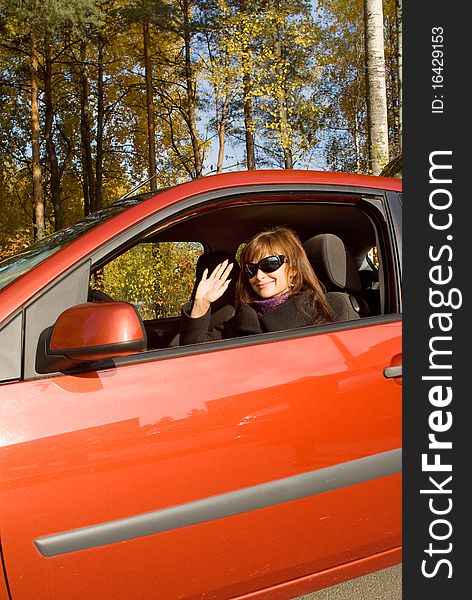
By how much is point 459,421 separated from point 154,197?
120 cm

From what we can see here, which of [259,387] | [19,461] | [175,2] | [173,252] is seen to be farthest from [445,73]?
[175,2]

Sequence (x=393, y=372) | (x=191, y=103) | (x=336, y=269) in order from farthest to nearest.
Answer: (x=191, y=103) < (x=336, y=269) < (x=393, y=372)

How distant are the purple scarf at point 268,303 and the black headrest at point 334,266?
0.29 metres

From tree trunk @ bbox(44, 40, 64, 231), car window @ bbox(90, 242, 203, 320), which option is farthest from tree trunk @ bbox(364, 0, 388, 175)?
tree trunk @ bbox(44, 40, 64, 231)

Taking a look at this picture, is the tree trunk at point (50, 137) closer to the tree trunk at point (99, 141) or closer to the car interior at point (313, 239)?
the tree trunk at point (99, 141)

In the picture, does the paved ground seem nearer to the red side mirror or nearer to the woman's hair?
the woman's hair

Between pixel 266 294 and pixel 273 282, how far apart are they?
59 mm

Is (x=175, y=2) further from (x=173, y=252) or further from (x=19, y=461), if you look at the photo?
(x=19, y=461)

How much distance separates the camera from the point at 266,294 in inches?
106

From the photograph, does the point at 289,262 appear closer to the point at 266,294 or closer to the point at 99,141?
the point at 266,294

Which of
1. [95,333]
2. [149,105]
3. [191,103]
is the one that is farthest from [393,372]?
[191,103]

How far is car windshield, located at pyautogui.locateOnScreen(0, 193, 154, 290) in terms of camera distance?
83.0 inches

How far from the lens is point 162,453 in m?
1.88

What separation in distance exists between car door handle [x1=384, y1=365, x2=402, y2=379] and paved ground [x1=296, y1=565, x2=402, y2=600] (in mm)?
922
